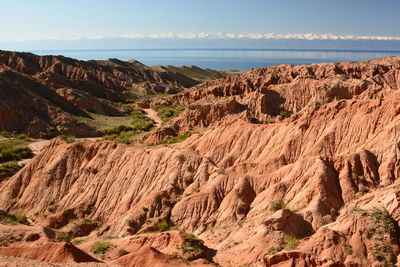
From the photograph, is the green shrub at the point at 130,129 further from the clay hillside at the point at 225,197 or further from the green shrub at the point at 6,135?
the clay hillside at the point at 225,197

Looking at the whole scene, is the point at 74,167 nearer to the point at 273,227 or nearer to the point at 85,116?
the point at 273,227

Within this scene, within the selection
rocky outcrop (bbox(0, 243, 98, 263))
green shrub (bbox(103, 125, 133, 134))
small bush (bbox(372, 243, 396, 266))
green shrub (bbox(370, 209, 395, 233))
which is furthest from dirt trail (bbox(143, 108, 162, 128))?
small bush (bbox(372, 243, 396, 266))

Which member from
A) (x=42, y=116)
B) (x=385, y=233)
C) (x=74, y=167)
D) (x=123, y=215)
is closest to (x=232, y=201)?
(x=123, y=215)

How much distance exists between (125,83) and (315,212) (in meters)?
112

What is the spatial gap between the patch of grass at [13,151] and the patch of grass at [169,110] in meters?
31.7

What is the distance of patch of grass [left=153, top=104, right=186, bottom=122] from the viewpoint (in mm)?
85988

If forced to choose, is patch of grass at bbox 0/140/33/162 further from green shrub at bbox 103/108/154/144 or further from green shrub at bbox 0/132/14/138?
green shrub at bbox 103/108/154/144

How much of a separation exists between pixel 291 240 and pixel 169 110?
70.1 m

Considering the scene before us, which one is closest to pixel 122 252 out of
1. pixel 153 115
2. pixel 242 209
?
pixel 242 209

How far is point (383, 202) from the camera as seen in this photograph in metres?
23.9

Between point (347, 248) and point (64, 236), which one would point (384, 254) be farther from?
point (64, 236)

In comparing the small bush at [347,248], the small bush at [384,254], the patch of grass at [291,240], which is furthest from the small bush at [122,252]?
the small bush at [384,254]

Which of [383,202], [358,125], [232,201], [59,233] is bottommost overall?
[59,233]

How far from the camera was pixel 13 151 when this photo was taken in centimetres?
5456
